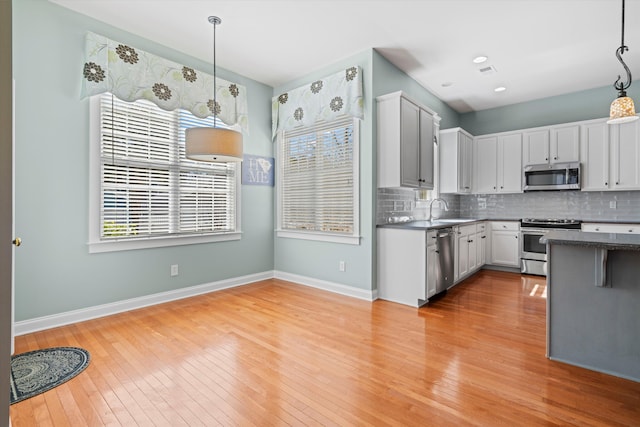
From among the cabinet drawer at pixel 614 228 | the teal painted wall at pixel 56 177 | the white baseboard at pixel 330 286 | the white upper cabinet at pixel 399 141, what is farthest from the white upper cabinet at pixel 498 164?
the teal painted wall at pixel 56 177

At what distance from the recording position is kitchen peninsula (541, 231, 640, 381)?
2.15m

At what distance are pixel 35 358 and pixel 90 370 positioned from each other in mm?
549

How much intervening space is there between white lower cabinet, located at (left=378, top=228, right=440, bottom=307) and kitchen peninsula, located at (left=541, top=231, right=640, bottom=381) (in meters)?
1.31

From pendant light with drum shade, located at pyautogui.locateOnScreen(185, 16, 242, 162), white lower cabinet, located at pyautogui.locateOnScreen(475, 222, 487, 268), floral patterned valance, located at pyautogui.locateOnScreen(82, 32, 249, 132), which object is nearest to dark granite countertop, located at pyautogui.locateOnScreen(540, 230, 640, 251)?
pendant light with drum shade, located at pyautogui.locateOnScreen(185, 16, 242, 162)

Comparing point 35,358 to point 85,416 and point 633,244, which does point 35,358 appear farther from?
point 633,244

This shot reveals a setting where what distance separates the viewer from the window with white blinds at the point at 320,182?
420 cm

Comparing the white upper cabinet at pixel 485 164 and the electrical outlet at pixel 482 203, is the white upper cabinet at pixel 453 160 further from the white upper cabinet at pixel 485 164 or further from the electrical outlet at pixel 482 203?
the electrical outlet at pixel 482 203

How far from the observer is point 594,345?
228cm

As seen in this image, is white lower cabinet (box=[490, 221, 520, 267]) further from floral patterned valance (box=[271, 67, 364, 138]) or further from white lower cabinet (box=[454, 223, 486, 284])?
floral patterned valance (box=[271, 67, 364, 138])

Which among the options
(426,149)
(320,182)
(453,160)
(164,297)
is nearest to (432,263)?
(426,149)

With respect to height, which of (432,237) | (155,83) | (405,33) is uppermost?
(405,33)

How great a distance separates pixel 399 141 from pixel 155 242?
3.11 m

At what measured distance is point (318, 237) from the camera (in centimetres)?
453

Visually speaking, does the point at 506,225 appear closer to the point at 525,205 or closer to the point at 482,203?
the point at 525,205
